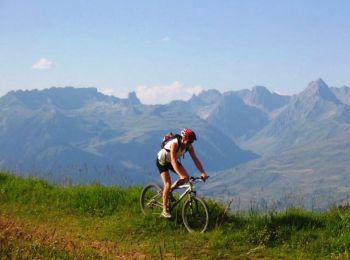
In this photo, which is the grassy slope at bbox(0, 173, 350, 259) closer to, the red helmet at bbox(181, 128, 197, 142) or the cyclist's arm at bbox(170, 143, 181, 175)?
the cyclist's arm at bbox(170, 143, 181, 175)

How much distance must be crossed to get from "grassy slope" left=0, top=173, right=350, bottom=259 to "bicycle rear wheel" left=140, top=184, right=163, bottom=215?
1.05 ft

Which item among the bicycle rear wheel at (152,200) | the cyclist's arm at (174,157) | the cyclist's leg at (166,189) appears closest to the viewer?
the cyclist's arm at (174,157)

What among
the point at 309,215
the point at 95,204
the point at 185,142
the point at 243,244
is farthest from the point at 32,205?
the point at 309,215

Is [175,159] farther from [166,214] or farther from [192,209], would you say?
[166,214]

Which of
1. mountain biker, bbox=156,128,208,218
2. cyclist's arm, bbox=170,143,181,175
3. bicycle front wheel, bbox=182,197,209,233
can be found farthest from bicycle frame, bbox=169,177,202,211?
cyclist's arm, bbox=170,143,181,175

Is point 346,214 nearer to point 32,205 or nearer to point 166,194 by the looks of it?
point 166,194

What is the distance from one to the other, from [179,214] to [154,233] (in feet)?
4.23

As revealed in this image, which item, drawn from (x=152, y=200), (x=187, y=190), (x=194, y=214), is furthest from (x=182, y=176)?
(x=152, y=200)

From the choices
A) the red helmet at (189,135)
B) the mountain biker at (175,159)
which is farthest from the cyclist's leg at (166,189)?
the red helmet at (189,135)

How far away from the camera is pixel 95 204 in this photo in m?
17.2

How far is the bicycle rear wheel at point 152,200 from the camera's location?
Answer: 16.2m

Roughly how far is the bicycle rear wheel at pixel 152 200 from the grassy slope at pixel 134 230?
32 cm

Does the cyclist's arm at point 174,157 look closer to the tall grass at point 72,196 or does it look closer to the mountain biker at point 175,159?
the mountain biker at point 175,159

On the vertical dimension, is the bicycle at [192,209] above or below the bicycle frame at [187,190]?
below
